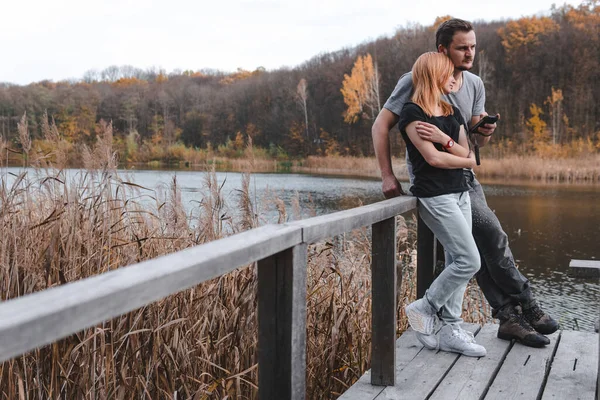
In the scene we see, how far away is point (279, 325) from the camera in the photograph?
1.46 meters

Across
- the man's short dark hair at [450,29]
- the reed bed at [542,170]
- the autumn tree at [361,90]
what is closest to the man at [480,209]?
the man's short dark hair at [450,29]

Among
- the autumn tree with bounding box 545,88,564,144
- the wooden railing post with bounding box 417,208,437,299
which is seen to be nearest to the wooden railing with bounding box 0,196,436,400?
the wooden railing post with bounding box 417,208,437,299

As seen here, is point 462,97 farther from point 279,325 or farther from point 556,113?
point 556,113

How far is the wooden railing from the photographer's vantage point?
0.76 m

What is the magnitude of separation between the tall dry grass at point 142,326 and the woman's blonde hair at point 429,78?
32.9 inches

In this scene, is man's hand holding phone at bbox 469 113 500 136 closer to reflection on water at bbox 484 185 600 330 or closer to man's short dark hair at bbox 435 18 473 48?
man's short dark hair at bbox 435 18 473 48

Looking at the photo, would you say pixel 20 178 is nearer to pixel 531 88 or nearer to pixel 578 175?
pixel 578 175

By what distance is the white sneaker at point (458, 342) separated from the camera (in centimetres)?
266

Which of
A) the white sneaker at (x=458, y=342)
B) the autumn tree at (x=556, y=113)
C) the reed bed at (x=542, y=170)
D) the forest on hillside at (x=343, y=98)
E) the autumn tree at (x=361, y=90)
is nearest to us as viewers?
the white sneaker at (x=458, y=342)

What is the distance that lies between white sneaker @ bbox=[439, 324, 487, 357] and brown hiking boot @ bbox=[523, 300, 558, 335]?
0.33 m

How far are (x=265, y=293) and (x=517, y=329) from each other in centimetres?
179

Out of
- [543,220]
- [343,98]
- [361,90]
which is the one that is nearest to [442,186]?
[543,220]

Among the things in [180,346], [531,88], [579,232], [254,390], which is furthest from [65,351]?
[531,88]

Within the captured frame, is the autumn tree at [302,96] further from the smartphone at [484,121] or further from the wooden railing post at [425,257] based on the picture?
the smartphone at [484,121]
